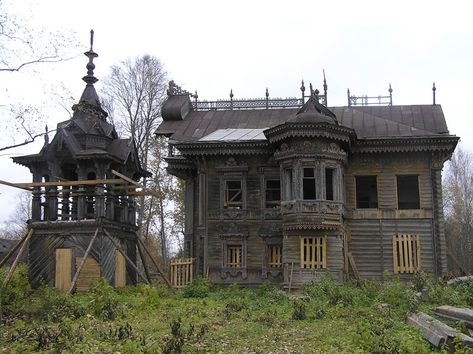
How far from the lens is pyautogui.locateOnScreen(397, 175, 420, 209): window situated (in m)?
27.2

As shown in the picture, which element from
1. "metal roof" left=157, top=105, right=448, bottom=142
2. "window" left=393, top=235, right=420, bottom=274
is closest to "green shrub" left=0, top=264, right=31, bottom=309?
"metal roof" left=157, top=105, right=448, bottom=142

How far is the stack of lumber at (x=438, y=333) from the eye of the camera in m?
9.57

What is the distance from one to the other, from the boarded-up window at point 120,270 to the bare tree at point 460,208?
1175 inches

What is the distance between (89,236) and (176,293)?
14.7ft

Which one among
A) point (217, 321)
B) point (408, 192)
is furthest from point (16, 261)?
point (408, 192)

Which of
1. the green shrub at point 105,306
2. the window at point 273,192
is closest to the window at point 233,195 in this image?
the window at point 273,192

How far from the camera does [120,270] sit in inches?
976

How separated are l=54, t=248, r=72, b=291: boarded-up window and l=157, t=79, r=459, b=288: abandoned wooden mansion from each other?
21.1 ft

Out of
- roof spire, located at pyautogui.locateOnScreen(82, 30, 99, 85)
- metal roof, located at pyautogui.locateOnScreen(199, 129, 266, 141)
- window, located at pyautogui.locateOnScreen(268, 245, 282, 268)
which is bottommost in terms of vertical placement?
window, located at pyautogui.locateOnScreen(268, 245, 282, 268)

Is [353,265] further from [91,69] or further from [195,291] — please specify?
[91,69]

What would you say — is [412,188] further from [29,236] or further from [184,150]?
[29,236]

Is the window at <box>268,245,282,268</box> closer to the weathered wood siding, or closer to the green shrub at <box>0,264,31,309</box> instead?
the weathered wood siding

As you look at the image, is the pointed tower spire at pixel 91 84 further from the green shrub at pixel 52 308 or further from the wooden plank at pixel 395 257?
the wooden plank at pixel 395 257

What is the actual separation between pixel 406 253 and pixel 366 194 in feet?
12.0
